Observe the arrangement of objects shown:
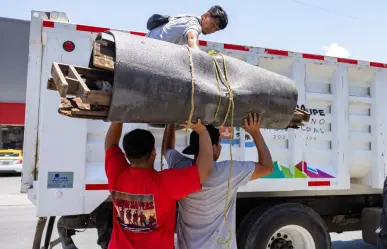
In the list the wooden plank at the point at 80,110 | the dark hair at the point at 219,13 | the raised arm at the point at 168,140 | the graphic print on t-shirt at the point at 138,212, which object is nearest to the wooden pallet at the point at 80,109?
the wooden plank at the point at 80,110

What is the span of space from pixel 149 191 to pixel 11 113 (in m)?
16.9

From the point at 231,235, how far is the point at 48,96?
2046mm

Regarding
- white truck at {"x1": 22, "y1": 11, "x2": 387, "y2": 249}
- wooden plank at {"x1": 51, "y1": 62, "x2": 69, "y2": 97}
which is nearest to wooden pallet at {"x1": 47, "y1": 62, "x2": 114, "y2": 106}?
wooden plank at {"x1": 51, "y1": 62, "x2": 69, "y2": 97}

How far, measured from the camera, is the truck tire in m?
4.02

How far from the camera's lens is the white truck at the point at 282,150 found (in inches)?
139

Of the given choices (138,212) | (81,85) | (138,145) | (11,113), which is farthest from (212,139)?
(11,113)

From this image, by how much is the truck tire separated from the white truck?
0.03 ft

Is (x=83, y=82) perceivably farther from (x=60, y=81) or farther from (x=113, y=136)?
(x=113, y=136)

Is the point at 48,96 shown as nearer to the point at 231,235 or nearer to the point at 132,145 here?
the point at 132,145

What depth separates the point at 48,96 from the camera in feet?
11.6

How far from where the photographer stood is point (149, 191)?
2301mm

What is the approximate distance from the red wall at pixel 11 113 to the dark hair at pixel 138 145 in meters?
16.1

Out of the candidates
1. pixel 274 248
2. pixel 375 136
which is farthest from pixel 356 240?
pixel 274 248

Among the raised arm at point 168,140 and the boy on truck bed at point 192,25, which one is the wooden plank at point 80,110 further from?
the boy on truck bed at point 192,25
